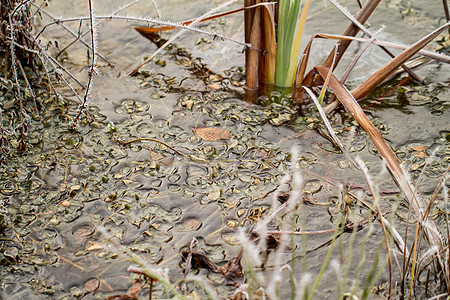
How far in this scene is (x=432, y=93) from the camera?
263 centimetres

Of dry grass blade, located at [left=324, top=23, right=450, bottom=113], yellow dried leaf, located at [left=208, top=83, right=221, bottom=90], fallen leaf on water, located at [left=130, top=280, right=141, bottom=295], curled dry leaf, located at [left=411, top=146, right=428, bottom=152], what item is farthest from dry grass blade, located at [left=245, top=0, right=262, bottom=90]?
fallen leaf on water, located at [left=130, top=280, right=141, bottom=295]

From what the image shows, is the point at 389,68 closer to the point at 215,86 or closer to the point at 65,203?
the point at 215,86

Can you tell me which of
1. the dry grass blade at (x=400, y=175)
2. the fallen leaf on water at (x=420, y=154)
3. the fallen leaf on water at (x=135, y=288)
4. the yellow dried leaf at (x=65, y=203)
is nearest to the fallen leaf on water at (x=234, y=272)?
the fallen leaf on water at (x=135, y=288)

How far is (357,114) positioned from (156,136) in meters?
1.12

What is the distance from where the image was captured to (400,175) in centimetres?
185

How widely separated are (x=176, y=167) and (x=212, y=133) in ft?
1.09

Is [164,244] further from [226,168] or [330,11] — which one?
[330,11]

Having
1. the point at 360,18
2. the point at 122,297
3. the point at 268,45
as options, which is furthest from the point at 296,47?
the point at 122,297

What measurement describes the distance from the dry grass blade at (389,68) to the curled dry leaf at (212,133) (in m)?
0.63

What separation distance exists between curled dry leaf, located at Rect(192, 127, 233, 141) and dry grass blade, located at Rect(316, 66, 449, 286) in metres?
0.66

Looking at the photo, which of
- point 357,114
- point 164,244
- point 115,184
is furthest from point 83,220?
point 357,114

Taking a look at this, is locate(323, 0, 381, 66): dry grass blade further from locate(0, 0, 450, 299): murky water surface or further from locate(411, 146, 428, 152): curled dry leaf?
locate(411, 146, 428, 152): curled dry leaf

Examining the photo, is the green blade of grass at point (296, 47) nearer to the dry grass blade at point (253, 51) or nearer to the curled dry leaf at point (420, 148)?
the dry grass blade at point (253, 51)

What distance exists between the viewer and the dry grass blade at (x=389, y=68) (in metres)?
2.12
